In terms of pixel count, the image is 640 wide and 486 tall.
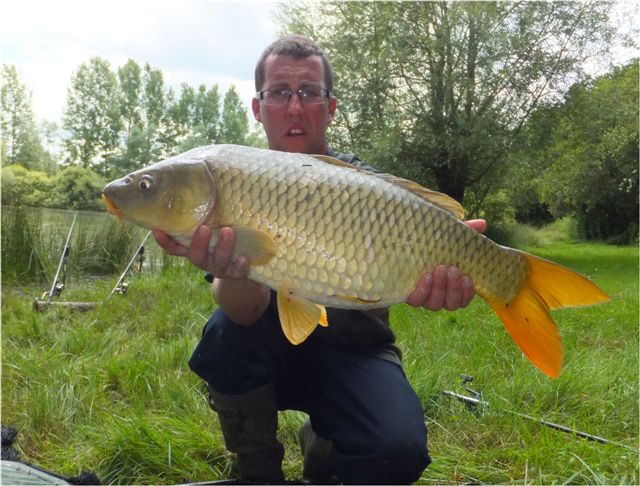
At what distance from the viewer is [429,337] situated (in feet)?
9.00

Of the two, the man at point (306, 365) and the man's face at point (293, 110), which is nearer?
the man at point (306, 365)

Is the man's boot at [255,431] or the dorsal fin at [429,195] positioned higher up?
the dorsal fin at [429,195]

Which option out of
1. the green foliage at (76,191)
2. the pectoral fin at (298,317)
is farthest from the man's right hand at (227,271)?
the green foliage at (76,191)

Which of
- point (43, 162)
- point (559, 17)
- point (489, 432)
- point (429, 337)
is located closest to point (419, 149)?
point (559, 17)

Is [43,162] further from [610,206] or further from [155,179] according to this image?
[155,179]

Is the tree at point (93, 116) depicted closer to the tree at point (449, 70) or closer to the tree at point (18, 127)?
the tree at point (18, 127)

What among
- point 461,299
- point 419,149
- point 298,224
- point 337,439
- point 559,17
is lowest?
point 337,439

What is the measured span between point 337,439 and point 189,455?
498 mm

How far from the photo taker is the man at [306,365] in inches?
51.1

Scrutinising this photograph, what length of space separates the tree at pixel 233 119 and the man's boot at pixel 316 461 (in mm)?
23722

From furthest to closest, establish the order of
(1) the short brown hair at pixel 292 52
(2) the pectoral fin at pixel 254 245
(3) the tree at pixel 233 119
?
(3) the tree at pixel 233 119 → (1) the short brown hair at pixel 292 52 → (2) the pectoral fin at pixel 254 245

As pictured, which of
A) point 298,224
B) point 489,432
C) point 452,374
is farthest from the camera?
point 452,374

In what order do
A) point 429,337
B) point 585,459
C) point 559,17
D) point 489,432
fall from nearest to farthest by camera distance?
point 585,459
point 489,432
point 429,337
point 559,17

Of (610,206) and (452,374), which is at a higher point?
(610,206)
